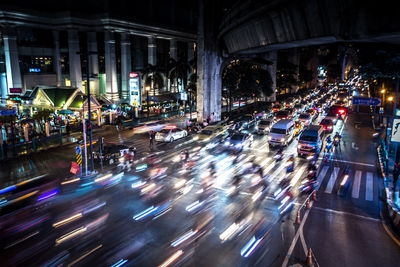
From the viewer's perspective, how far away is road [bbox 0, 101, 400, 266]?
11.2m

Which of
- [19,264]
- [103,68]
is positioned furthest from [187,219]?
[103,68]

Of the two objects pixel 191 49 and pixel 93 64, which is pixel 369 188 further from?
pixel 191 49

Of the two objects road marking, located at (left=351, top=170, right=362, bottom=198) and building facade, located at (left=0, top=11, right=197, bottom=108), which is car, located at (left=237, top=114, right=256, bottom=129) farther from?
road marking, located at (left=351, top=170, right=362, bottom=198)

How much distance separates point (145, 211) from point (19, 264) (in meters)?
5.71

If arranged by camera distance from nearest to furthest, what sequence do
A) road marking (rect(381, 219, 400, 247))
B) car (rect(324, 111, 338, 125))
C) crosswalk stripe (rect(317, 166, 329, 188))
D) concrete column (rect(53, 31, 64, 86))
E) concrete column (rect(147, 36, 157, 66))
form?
road marking (rect(381, 219, 400, 247)), crosswalk stripe (rect(317, 166, 329, 188)), car (rect(324, 111, 338, 125)), concrete column (rect(53, 31, 64, 86)), concrete column (rect(147, 36, 157, 66))

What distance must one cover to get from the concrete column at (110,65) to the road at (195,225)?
1308 inches

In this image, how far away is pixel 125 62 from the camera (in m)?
56.1

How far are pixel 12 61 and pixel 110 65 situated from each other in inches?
576

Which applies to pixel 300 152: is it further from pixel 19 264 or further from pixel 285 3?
pixel 19 264

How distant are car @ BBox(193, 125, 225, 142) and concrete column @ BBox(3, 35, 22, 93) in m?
29.7

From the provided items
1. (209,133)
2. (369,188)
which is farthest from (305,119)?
(369,188)

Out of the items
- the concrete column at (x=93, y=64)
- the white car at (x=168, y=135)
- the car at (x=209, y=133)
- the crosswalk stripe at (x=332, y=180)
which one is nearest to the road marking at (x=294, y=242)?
the crosswalk stripe at (x=332, y=180)

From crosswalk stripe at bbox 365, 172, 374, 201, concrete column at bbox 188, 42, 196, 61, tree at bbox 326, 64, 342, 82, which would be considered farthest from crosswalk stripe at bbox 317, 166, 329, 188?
tree at bbox 326, 64, 342, 82

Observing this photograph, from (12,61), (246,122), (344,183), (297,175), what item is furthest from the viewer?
(12,61)
